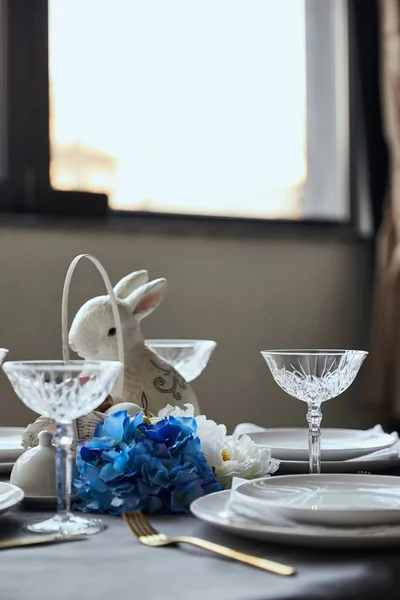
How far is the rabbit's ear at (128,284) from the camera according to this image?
128cm

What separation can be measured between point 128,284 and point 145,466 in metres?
0.50

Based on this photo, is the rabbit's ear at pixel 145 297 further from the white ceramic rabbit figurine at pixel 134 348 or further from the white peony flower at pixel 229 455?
the white peony flower at pixel 229 455

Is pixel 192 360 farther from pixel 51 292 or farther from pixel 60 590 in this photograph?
pixel 51 292

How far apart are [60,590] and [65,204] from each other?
7.36 ft

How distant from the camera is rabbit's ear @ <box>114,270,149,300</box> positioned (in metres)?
1.28

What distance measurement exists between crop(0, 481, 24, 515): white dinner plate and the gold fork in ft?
0.32

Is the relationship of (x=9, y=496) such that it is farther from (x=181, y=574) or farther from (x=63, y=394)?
(x=181, y=574)

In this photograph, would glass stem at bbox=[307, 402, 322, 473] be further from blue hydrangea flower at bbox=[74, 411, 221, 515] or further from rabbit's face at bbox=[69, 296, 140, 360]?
rabbit's face at bbox=[69, 296, 140, 360]

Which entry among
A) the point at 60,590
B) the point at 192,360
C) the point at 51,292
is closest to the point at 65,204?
the point at 51,292

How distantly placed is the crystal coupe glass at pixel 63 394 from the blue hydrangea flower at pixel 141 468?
Answer: 1.8 inches

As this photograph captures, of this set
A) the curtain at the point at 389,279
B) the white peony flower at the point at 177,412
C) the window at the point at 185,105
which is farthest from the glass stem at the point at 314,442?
the curtain at the point at 389,279

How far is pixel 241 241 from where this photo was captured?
9.77ft

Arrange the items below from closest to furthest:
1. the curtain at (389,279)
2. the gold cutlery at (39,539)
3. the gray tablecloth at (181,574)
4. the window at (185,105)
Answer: the gray tablecloth at (181,574)
the gold cutlery at (39,539)
the window at (185,105)
the curtain at (389,279)

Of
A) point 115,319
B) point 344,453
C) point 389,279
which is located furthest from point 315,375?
point 389,279
